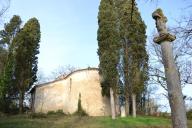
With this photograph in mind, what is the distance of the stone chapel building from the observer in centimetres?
3781

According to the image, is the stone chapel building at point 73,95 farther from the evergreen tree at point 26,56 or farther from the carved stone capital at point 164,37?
the carved stone capital at point 164,37

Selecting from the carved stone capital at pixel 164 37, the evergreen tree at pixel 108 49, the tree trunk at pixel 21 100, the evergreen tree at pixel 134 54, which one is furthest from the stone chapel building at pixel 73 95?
the carved stone capital at pixel 164 37

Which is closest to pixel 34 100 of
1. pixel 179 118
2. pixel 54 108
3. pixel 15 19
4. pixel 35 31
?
pixel 54 108

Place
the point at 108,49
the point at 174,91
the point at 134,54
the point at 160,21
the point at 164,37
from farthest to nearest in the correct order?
the point at 134,54 → the point at 108,49 → the point at 160,21 → the point at 164,37 → the point at 174,91

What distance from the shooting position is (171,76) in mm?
7699

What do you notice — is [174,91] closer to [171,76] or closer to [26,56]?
[171,76]

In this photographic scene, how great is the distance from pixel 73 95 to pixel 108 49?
820 cm

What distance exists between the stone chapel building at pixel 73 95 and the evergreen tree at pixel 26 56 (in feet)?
5.98

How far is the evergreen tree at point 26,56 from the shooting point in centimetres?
3984

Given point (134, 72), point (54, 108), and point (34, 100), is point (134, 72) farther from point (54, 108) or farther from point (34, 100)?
point (34, 100)

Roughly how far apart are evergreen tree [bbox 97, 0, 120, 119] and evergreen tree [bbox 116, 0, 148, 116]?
108cm

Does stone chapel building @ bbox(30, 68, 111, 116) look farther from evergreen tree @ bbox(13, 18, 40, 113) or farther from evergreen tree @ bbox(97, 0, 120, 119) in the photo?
evergreen tree @ bbox(97, 0, 120, 119)

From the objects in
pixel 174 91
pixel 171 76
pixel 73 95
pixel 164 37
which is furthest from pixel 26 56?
pixel 174 91

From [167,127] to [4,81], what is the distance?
2134cm
